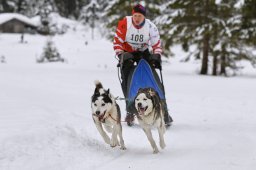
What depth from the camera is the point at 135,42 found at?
680 centimetres

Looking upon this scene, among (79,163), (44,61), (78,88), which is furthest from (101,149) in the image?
(44,61)

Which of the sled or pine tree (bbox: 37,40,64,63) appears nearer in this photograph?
the sled

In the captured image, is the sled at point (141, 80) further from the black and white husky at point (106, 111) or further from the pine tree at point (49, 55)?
the pine tree at point (49, 55)

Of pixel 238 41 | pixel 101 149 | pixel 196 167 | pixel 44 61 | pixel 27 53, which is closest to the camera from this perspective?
pixel 196 167

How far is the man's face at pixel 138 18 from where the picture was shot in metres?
6.43

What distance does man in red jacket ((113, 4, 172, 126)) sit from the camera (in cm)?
655

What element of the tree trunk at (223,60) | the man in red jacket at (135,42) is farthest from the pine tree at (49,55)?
the man in red jacket at (135,42)

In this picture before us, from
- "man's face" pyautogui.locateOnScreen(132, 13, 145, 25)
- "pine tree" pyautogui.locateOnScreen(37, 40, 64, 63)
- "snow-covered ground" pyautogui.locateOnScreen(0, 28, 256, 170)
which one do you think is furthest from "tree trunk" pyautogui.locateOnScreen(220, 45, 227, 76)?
"man's face" pyautogui.locateOnScreen(132, 13, 145, 25)

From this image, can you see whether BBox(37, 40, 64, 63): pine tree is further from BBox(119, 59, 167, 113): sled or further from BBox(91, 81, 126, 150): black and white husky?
BBox(91, 81, 126, 150): black and white husky

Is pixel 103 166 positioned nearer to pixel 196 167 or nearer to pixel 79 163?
pixel 79 163

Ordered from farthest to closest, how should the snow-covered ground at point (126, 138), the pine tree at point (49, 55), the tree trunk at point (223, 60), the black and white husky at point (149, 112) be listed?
the pine tree at point (49, 55)
the tree trunk at point (223, 60)
the black and white husky at point (149, 112)
the snow-covered ground at point (126, 138)

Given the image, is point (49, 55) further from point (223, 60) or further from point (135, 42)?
point (135, 42)

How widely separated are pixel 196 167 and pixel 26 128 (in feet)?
8.39

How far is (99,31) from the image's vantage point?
6253cm
